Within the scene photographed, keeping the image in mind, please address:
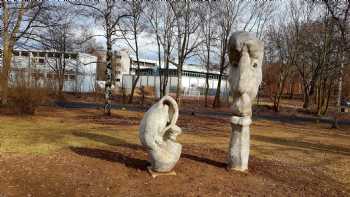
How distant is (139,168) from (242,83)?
113 inches

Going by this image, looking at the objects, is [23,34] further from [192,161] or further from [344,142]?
[344,142]

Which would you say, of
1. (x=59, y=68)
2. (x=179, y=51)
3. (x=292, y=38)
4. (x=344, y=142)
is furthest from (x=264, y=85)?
(x=344, y=142)

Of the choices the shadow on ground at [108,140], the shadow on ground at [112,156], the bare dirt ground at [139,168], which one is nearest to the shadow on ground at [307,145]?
the bare dirt ground at [139,168]

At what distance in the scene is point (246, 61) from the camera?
7.21 m

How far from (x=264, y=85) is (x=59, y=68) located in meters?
28.9

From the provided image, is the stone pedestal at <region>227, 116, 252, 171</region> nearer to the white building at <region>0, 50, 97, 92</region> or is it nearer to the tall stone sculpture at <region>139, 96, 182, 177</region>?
the tall stone sculpture at <region>139, 96, 182, 177</region>

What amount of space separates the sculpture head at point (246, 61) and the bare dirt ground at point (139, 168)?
1.90 metres

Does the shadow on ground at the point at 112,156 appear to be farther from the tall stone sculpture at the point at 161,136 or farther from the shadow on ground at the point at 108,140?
the shadow on ground at the point at 108,140

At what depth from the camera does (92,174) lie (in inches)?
270

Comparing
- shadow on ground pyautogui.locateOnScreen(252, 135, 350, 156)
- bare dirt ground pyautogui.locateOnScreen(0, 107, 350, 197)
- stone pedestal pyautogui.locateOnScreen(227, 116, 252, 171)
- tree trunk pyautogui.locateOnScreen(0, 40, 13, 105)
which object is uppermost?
tree trunk pyautogui.locateOnScreen(0, 40, 13, 105)

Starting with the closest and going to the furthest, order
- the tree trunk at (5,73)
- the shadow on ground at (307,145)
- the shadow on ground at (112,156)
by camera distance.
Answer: the shadow on ground at (112,156) → the shadow on ground at (307,145) → the tree trunk at (5,73)

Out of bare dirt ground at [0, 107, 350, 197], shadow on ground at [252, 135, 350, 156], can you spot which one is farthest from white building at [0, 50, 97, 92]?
bare dirt ground at [0, 107, 350, 197]

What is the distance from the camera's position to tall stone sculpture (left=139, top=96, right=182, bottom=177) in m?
6.78

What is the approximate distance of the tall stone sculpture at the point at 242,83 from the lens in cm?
721
